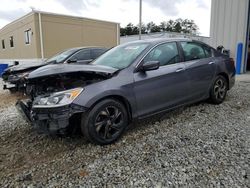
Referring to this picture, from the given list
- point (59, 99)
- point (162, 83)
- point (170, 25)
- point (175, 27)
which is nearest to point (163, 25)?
point (170, 25)

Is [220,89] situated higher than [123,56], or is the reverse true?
[123,56]

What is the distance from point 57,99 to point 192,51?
288 cm

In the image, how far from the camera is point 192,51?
14.7 ft

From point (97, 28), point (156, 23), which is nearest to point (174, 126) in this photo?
point (97, 28)

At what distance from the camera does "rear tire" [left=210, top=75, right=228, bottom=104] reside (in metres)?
4.80

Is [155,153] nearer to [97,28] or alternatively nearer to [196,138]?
[196,138]

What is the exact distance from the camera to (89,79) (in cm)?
318

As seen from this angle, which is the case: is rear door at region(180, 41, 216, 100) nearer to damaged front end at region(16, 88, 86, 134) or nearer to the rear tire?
the rear tire

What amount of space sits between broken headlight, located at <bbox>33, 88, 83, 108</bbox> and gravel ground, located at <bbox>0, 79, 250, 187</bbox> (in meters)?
0.71

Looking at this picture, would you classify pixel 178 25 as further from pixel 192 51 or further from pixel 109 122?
pixel 109 122

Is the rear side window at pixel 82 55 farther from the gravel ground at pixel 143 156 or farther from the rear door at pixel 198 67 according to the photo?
the rear door at pixel 198 67

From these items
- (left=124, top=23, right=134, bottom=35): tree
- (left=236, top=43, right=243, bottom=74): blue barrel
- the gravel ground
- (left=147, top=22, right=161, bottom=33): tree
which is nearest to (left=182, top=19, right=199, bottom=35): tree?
(left=147, top=22, right=161, bottom=33): tree

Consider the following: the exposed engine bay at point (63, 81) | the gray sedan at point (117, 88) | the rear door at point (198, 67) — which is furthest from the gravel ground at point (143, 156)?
the exposed engine bay at point (63, 81)

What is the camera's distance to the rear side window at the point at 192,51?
4.30 metres
